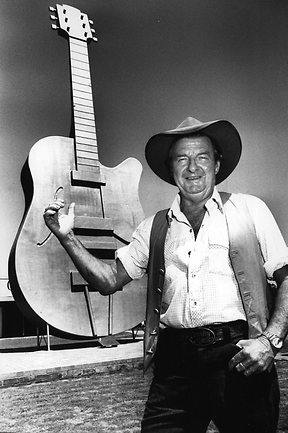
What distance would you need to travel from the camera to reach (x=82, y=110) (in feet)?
15.3

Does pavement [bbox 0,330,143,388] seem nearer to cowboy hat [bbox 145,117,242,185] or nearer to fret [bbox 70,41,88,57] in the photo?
cowboy hat [bbox 145,117,242,185]

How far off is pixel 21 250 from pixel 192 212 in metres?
2.97

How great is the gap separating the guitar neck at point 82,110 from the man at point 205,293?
3.27 meters

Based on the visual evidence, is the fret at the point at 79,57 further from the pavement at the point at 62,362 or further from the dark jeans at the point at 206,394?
the dark jeans at the point at 206,394

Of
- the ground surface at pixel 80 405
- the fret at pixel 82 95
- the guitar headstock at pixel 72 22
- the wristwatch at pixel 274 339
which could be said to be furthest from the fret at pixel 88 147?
the wristwatch at pixel 274 339

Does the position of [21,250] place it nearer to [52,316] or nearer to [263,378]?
[52,316]

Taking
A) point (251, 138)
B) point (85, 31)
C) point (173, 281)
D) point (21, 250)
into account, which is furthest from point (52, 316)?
point (173, 281)

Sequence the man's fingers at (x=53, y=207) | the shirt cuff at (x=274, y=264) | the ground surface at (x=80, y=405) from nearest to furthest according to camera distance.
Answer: the shirt cuff at (x=274, y=264) → the man's fingers at (x=53, y=207) → the ground surface at (x=80, y=405)

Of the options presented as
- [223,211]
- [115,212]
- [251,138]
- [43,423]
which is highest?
[251,138]

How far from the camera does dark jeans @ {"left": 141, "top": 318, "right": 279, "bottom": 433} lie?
1.16 metres

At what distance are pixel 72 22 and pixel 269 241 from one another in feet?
13.5

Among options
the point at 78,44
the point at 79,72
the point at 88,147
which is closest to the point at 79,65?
the point at 79,72

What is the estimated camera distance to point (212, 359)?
3.89 feet

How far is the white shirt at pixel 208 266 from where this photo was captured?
1.24 m
